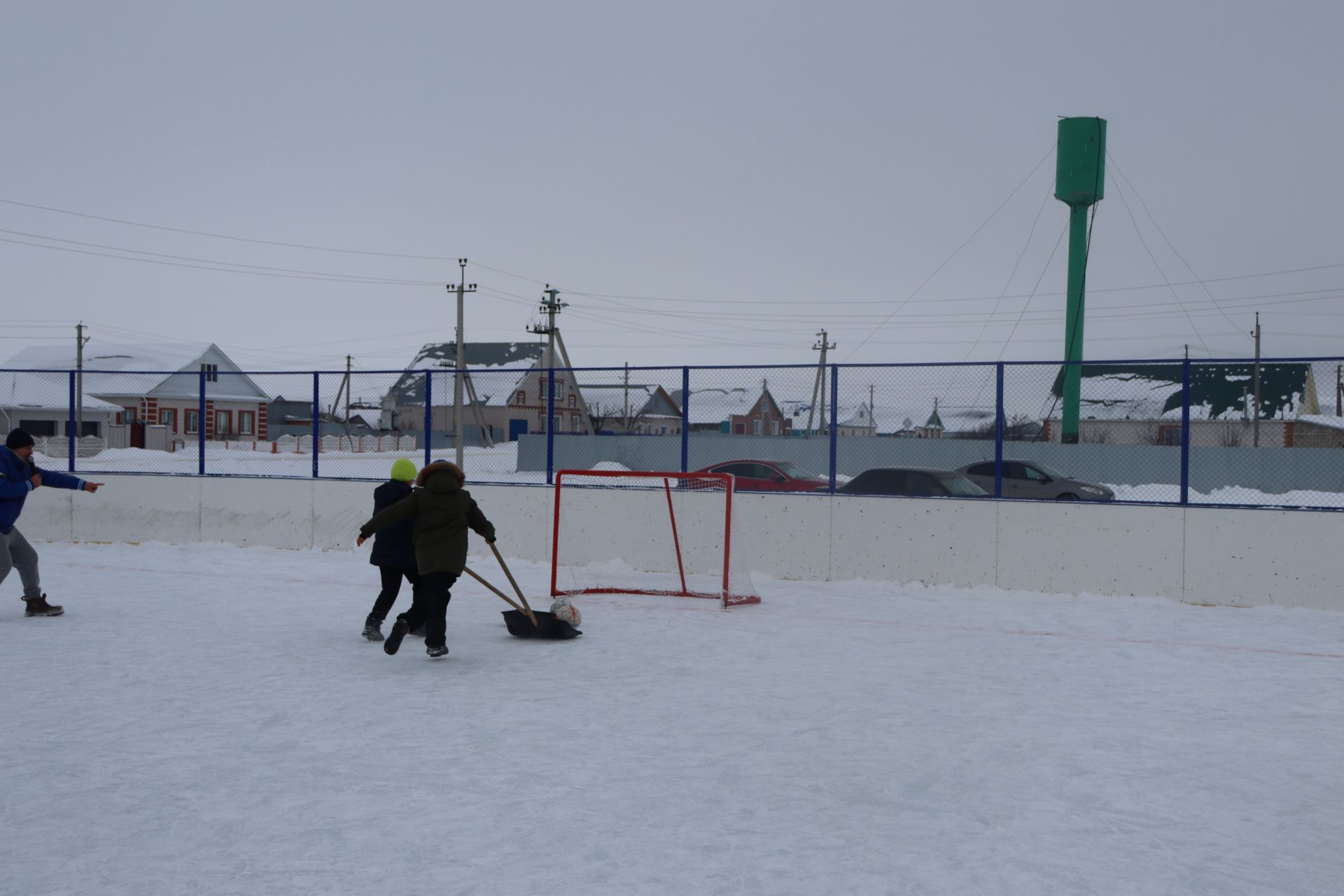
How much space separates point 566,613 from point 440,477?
1701mm

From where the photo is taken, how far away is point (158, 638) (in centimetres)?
826

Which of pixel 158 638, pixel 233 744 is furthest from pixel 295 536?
pixel 233 744

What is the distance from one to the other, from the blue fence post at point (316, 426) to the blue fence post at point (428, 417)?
1436 millimetres

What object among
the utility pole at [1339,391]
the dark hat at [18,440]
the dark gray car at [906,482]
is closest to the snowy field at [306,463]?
the dark gray car at [906,482]

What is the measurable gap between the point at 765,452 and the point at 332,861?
32.5 ft

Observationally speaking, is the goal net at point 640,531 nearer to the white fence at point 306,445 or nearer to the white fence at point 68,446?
the white fence at point 306,445

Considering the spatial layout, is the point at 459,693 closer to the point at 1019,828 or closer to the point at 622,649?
the point at 622,649

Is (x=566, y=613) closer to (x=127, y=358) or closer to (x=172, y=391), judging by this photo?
(x=172, y=391)

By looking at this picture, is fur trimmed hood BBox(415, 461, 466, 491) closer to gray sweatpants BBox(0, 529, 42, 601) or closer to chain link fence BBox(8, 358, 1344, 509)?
gray sweatpants BBox(0, 529, 42, 601)

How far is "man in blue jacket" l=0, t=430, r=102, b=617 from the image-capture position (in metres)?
8.61

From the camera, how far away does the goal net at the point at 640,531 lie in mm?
11922

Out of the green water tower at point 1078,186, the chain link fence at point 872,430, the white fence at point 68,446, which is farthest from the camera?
the green water tower at point 1078,186

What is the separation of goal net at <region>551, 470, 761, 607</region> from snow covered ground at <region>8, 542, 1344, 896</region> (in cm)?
248

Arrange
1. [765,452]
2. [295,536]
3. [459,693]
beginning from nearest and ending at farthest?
[459,693]
[765,452]
[295,536]
